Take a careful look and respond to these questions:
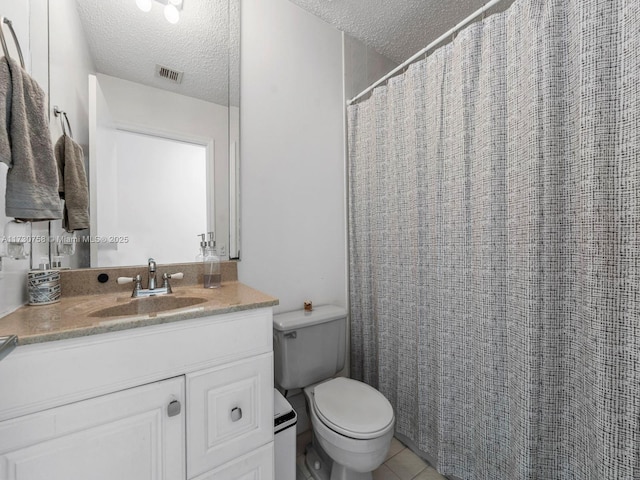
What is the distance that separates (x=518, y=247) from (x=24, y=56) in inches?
70.3

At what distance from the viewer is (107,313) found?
93 cm

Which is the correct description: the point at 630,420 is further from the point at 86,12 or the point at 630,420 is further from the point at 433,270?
the point at 86,12

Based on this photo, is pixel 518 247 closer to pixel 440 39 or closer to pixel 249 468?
pixel 440 39

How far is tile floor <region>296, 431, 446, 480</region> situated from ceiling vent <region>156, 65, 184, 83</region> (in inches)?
79.2

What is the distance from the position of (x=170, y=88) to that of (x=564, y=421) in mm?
2071

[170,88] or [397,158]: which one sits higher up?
[170,88]

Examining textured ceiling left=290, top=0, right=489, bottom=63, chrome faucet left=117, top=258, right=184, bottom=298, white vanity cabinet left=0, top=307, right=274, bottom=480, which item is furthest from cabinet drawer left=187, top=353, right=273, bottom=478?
textured ceiling left=290, top=0, right=489, bottom=63

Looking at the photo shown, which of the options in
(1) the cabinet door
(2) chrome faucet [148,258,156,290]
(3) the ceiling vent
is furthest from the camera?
(3) the ceiling vent

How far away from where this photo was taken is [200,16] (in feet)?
4.28

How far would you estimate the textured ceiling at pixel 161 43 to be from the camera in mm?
1123

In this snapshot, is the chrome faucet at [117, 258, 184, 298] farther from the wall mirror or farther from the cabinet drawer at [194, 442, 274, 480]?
the cabinet drawer at [194, 442, 274, 480]

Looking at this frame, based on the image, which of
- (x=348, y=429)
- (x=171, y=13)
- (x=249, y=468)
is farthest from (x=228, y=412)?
(x=171, y=13)

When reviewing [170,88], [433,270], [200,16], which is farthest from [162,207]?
[433,270]

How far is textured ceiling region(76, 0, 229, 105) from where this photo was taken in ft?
3.68
